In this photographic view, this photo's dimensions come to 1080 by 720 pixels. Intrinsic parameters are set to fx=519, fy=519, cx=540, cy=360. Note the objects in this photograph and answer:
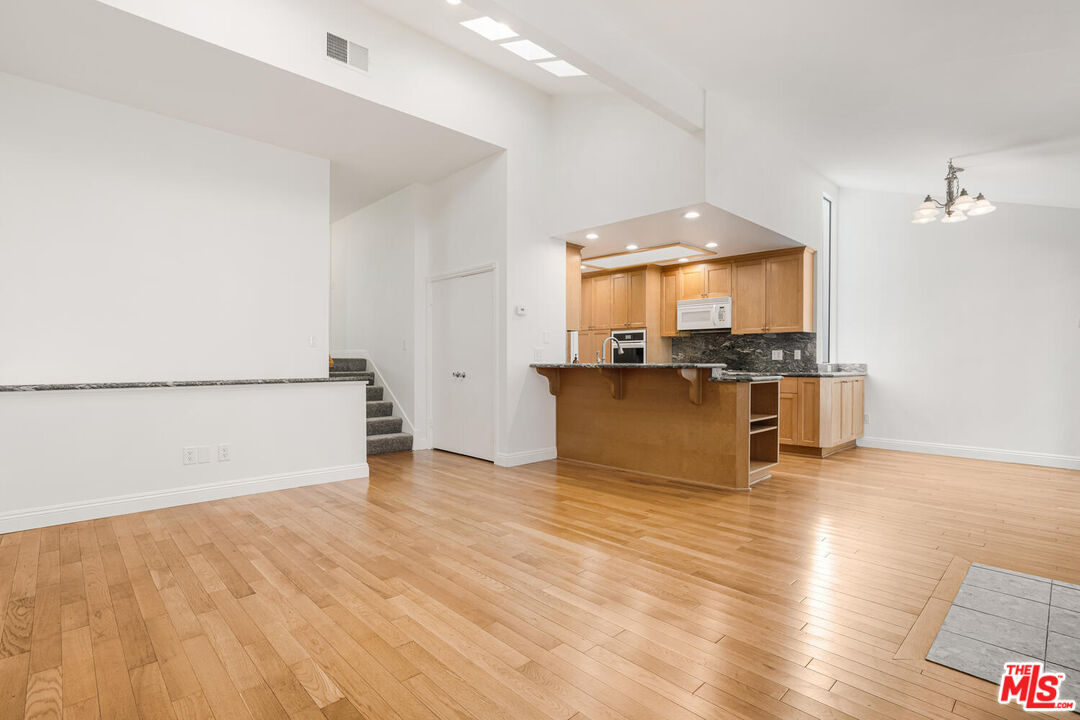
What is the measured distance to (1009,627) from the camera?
2.04 meters

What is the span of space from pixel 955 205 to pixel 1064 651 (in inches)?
169

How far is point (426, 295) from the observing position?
6.14 meters

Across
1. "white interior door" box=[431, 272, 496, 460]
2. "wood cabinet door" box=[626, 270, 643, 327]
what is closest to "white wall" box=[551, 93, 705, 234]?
"white interior door" box=[431, 272, 496, 460]

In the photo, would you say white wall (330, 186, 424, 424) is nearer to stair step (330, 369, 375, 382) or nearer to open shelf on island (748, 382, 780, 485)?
stair step (330, 369, 375, 382)

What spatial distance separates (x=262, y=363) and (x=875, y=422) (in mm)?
6844

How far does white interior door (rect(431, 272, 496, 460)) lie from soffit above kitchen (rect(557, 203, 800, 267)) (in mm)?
1179

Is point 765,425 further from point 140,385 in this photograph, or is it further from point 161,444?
point 140,385

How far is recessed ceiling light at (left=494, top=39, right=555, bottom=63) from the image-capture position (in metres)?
4.53

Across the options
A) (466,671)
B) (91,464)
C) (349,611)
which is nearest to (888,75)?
(466,671)

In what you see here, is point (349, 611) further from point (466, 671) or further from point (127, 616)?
point (127, 616)

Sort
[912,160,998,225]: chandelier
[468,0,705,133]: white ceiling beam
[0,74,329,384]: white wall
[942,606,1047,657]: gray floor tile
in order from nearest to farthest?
[942,606,1047,657]: gray floor tile → [468,0,705,133]: white ceiling beam → [0,74,329,384]: white wall → [912,160,998,225]: chandelier

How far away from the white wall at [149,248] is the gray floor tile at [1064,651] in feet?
17.0

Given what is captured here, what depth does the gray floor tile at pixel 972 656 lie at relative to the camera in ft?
5.73

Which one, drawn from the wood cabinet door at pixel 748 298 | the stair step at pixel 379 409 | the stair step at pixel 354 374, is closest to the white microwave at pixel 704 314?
the wood cabinet door at pixel 748 298
